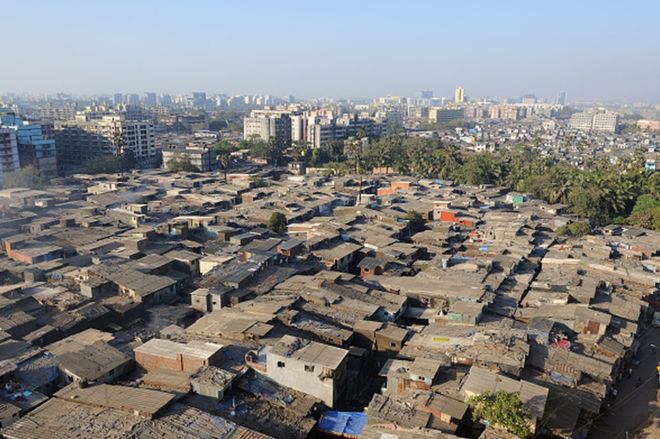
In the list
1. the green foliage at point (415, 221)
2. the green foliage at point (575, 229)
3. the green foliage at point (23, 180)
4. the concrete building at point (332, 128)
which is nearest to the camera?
the green foliage at point (575, 229)

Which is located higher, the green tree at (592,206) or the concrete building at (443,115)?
the concrete building at (443,115)

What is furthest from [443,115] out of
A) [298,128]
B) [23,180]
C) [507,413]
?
[507,413]

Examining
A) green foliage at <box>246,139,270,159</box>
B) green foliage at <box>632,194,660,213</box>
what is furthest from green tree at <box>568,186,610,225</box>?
green foliage at <box>246,139,270,159</box>

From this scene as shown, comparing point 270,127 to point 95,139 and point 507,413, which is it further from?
point 507,413

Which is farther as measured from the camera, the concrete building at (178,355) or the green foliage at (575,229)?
the green foliage at (575,229)

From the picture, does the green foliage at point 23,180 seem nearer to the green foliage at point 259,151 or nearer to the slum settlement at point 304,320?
the slum settlement at point 304,320

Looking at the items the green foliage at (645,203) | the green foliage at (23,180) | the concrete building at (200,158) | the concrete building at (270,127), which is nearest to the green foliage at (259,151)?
the concrete building at (200,158)

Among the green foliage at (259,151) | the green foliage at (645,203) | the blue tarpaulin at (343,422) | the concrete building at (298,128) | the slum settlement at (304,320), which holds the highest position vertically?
the concrete building at (298,128)
